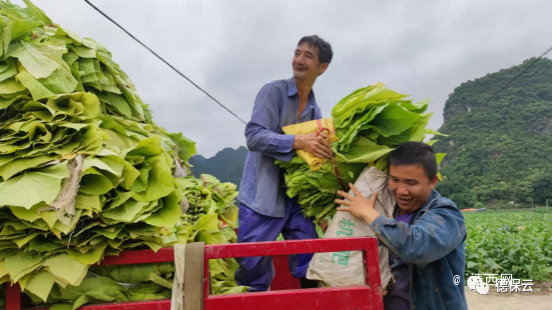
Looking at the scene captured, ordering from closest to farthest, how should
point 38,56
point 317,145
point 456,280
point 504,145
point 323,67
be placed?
Answer: point 38,56 → point 456,280 → point 317,145 → point 323,67 → point 504,145

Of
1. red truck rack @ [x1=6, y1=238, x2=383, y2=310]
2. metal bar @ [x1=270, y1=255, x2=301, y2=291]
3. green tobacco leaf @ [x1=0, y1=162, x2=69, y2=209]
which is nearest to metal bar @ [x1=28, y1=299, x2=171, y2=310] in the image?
red truck rack @ [x1=6, y1=238, x2=383, y2=310]

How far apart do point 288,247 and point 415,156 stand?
0.82 metres

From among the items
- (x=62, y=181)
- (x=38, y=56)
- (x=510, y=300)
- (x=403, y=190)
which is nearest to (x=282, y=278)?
(x=403, y=190)

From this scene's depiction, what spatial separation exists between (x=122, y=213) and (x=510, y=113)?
7523 cm

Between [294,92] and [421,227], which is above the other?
[294,92]

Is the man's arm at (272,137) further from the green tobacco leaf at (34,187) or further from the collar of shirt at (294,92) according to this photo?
the green tobacco leaf at (34,187)

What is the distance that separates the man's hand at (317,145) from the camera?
2186mm

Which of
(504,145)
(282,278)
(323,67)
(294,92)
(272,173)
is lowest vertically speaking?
(282,278)

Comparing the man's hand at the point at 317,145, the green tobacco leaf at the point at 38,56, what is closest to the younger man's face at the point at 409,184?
the man's hand at the point at 317,145

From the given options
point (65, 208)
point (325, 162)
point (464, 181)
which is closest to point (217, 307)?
point (65, 208)

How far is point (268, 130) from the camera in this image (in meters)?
2.47

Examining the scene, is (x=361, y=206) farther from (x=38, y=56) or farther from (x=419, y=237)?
(x=38, y=56)

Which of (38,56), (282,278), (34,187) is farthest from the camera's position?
(282,278)

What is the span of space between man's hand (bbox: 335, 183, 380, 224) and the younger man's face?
120 mm
